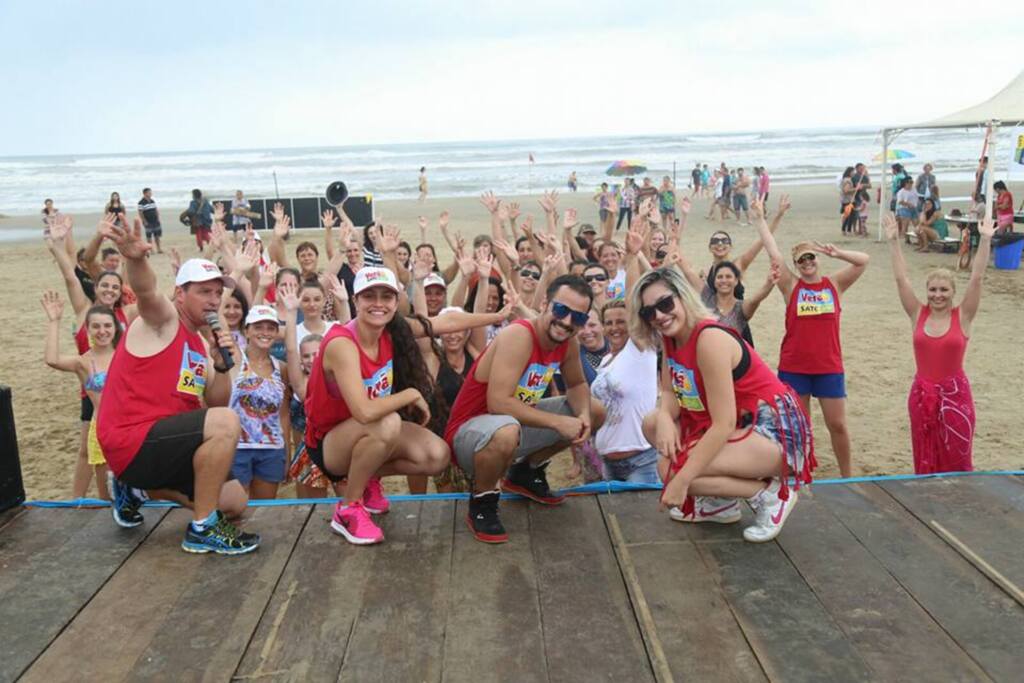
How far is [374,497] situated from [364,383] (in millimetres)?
721

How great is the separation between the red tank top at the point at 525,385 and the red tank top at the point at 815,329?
2.16 metres

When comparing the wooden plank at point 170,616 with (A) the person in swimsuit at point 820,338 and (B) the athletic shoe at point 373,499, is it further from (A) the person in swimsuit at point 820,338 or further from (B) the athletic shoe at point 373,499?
(A) the person in swimsuit at point 820,338

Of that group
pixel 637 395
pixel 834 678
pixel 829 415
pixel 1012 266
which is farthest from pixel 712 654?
pixel 1012 266

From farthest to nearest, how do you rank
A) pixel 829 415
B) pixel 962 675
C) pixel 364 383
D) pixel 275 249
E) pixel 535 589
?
pixel 275 249, pixel 829 415, pixel 364 383, pixel 535 589, pixel 962 675

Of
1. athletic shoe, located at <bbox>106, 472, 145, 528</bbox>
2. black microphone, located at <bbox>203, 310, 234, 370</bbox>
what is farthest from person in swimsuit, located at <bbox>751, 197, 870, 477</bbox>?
athletic shoe, located at <bbox>106, 472, 145, 528</bbox>

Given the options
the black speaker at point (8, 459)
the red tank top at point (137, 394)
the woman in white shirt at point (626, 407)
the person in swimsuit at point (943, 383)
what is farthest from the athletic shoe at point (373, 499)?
the person in swimsuit at point (943, 383)

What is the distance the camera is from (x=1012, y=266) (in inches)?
547

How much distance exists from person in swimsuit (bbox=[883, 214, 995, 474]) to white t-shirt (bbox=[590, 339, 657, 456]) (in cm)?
167

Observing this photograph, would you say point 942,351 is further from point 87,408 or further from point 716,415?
point 87,408

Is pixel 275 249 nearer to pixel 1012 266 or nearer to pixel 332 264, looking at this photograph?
pixel 332 264

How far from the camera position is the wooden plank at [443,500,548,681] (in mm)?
3045

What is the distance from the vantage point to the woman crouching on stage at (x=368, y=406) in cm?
387

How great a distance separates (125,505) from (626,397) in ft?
8.56

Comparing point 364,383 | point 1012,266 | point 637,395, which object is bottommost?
point 1012,266
